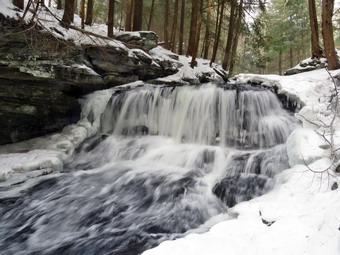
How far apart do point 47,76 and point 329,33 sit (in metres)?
8.64

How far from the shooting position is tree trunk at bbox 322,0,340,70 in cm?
756

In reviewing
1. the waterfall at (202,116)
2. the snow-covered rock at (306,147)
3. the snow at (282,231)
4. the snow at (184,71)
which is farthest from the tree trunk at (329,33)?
the snow at (282,231)

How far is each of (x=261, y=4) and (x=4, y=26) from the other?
41.7ft

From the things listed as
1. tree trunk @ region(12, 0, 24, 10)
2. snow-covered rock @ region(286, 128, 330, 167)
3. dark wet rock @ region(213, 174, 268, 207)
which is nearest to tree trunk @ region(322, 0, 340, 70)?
snow-covered rock @ region(286, 128, 330, 167)

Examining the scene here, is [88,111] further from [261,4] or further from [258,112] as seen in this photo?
[261,4]

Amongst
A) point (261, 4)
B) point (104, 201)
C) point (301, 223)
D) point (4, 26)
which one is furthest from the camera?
point (261, 4)

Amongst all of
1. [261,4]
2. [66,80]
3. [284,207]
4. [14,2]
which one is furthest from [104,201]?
[261,4]

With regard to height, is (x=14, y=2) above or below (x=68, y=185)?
above

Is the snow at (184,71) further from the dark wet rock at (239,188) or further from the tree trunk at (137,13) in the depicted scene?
the dark wet rock at (239,188)

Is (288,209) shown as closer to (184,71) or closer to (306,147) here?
(306,147)

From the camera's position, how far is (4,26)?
21.9ft

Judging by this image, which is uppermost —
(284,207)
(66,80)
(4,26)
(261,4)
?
(261,4)

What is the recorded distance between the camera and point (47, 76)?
7660 mm

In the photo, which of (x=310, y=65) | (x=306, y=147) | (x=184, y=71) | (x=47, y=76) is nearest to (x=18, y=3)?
(x=47, y=76)
